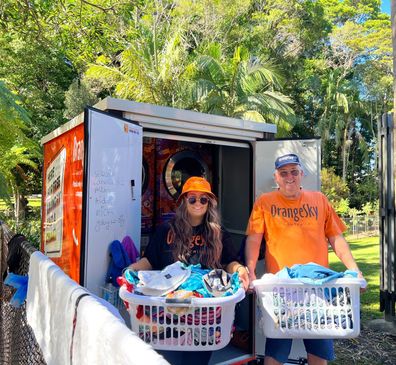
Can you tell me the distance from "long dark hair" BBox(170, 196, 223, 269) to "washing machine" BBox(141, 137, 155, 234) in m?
2.32

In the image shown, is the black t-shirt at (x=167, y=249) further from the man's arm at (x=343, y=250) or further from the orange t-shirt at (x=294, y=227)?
the man's arm at (x=343, y=250)

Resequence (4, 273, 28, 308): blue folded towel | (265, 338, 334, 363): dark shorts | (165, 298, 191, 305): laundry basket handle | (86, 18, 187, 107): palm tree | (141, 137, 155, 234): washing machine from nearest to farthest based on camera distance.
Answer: (165, 298, 191, 305): laundry basket handle, (4, 273, 28, 308): blue folded towel, (265, 338, 334, 363): dark shorts, (141, 137, 155, 234): washing machine, (86, 18, 187, 107): palm tree

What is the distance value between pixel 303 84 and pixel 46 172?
20809mm

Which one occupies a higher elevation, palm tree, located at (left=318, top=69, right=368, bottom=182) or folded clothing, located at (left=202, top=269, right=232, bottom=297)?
palm tree, located at (left=318, top=69, right=368, bottom=182)

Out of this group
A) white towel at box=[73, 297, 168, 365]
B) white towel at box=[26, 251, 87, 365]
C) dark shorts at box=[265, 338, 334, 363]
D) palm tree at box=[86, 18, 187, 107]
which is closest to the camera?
white towel at box=[73, 297, 168, 365]

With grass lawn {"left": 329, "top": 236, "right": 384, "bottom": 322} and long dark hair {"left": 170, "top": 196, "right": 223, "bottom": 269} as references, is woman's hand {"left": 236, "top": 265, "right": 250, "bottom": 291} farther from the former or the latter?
grass lawn {"left": 329, "top": 236, "right": 384, "bottom": 322}

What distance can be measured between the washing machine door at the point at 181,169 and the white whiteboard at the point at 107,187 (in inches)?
80.7

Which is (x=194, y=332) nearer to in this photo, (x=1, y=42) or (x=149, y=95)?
(x=149, y=95)

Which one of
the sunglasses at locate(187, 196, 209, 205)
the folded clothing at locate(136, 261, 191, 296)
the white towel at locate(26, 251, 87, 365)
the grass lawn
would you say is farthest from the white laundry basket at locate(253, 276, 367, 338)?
the grass lawn

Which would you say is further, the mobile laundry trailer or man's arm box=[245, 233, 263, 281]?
man's arm box=[245, 233, 263, 281]

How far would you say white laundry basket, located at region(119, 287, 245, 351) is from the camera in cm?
215

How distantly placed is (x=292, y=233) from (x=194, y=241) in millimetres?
733

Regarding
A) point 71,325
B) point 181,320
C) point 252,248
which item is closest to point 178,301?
point 181,320

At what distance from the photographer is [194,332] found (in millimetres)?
2223
